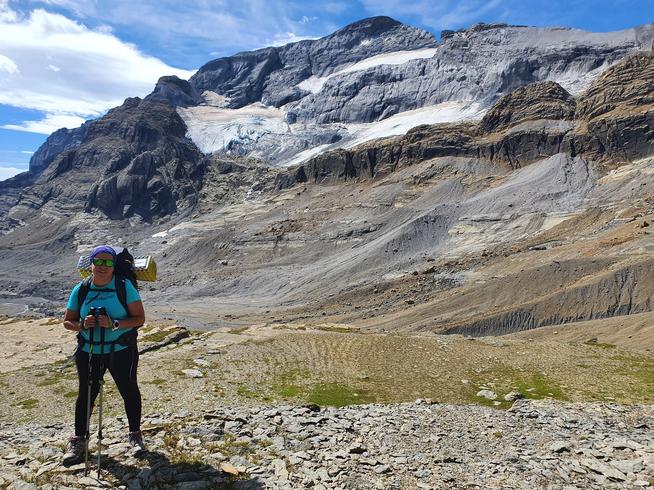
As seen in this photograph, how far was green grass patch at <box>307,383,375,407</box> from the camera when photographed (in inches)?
752

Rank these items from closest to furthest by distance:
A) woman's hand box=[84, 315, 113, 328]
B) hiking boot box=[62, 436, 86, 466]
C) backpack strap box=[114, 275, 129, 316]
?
woman's hand box=[84, 315, 113, 328]
backpack strap box=[114, 275, 129, 316]
hiking boot box=[62, 436, 86, 466]

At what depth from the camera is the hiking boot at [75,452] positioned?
30.7 feet

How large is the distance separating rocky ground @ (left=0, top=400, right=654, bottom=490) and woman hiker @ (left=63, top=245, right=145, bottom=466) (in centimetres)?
108

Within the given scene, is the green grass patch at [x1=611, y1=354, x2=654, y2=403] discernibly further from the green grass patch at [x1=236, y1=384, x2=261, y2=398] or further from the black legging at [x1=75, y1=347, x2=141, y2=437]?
the black legging at [x1=75, y1=347, x2=141, y2=437]

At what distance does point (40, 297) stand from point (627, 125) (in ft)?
554

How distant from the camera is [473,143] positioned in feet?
559

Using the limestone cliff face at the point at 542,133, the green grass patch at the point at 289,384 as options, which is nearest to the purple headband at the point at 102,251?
the green grass patch at the point at 289,384

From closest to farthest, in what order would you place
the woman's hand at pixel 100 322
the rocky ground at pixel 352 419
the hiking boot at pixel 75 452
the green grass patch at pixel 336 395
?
1. the woman's hand at pixel 100 322
2. the hiking boot at pixel 75 452
3. the rocky ground at pixel 352 419
4. the green grass patch at pixel 336 395

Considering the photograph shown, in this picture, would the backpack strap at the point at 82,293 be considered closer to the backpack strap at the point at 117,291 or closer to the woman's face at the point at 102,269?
the backpack strap at the point at 117,291

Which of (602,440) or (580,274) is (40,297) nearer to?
(580,274)

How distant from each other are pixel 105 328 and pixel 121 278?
36.9 inches

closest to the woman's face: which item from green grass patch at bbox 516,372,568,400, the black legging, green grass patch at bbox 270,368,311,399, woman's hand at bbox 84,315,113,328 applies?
woman's hand at bbox 84,315,113,328

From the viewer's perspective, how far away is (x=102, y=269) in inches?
356

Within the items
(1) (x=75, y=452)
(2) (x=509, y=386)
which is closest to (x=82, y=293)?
(1) (x=75, y=452)
